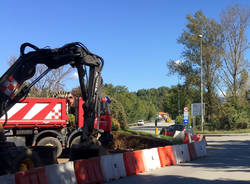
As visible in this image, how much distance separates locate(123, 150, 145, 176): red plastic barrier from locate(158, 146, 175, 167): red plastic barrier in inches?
54.9

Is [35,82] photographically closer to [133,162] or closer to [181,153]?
[133,162]

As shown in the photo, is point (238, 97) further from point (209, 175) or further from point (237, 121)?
point (209, 175)

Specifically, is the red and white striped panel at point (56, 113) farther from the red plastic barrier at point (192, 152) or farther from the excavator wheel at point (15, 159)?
the red plastic barrier at point (192, 152)

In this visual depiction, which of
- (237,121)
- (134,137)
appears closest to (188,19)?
(237,121)

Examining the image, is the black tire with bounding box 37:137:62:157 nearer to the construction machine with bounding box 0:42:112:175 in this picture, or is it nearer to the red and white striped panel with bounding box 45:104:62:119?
the red and white striped panel with bounding box 45:104:62:119

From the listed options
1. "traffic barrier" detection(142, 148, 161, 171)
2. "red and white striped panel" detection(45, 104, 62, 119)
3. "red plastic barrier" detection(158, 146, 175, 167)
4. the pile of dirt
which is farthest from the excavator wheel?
the pile of dirt

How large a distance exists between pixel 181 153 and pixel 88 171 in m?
6.01

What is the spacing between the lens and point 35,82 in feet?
28.0

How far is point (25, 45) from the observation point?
27.5ft

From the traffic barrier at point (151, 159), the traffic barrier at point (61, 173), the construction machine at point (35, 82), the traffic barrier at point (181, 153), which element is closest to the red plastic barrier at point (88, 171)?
the traffic barrier at point (61, 173)

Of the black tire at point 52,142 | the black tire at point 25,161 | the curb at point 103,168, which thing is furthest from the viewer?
the black tire at point 52,142

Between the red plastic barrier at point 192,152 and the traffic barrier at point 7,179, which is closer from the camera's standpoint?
the traffic barrier at point 7,179

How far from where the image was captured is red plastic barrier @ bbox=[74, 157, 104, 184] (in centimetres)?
800

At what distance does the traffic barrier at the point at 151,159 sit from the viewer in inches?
427
